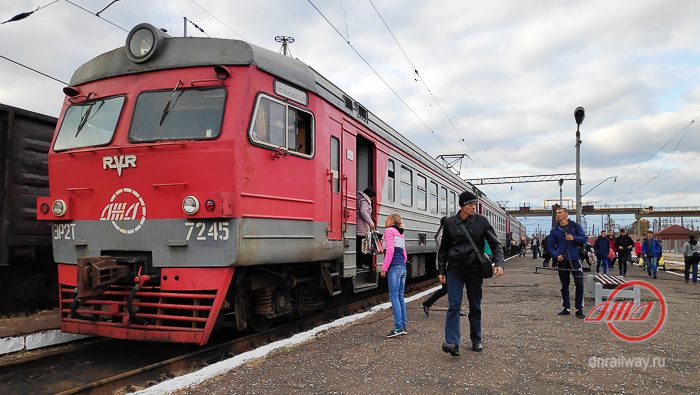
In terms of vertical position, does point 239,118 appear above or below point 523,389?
above

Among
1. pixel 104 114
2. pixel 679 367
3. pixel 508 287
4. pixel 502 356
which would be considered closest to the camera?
pixel 679 367

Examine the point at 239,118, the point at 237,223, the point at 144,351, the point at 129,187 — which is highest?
the point at 239,118

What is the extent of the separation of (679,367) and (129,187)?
597 centimetres

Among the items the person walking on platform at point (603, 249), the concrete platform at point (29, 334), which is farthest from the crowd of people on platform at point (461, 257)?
the person walking on platform at point (603, 249)

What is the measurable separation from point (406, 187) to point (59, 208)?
706 centimetres

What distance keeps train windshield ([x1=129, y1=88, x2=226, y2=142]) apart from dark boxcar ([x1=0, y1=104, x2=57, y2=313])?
2.81 metres

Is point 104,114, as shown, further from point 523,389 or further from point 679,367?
point 679,367

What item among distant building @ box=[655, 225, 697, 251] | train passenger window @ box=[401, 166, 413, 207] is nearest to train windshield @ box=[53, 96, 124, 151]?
train passenger window @ box=[401, 166, 413, 207]

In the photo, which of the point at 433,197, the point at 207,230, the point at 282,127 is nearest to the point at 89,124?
the point at 207,230

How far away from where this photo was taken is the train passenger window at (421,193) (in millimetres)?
12336

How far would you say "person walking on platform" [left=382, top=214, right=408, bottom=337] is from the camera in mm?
6617

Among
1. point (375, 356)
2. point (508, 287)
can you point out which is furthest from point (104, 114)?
point (508, 287)

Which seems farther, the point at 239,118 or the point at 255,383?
the point at 239,118

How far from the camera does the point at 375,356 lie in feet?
18.1
